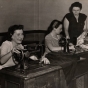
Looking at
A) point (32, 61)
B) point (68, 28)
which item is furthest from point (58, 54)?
point (68, 28)

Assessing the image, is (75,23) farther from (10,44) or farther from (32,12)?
(10,44)

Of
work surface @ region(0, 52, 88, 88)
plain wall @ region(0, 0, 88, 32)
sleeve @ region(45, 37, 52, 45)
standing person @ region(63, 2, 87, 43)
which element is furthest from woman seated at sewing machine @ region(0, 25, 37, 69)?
plain wall @ region(0, 0, 88, 32)

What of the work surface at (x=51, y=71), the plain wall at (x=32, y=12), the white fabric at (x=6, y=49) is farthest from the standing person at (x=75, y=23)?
the white fabric at (x=6, y=49)

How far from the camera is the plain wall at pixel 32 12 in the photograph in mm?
4625

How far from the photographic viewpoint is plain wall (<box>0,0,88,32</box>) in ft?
15.2

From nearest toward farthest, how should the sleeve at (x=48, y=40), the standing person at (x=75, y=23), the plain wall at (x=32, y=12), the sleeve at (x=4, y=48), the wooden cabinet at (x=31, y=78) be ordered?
the wooden cabinet at (x=31, y=78) < the sleeve at (x=4, y=48) < the sleeve at (x=48, y=40) < the standing person at (x=75, y=23) < the plain wall at (x=32, y=12)

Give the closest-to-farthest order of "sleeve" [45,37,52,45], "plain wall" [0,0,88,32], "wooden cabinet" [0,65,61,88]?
"wooden cabinet" [0,65,61,88] < "sleeve" [45,37,52,45] < "plain wall" [0,0,88,32]

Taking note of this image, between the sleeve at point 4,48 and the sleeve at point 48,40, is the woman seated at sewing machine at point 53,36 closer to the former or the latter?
the sleeve at point 48,40

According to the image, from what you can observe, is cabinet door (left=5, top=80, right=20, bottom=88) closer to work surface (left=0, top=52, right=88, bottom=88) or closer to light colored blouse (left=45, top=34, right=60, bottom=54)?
work surface (left=0, top=52, right=88, bottom=88)

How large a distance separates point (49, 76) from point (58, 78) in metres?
0.18

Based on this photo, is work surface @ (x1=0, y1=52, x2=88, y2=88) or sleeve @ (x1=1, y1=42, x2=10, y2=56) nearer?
work surface @ (x1=0, y1=52, x2=88, y2=88)

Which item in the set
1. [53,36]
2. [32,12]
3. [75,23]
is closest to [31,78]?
[53,36]

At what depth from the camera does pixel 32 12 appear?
17.8 ft

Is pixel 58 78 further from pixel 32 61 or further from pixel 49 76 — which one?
pixel 32 61
